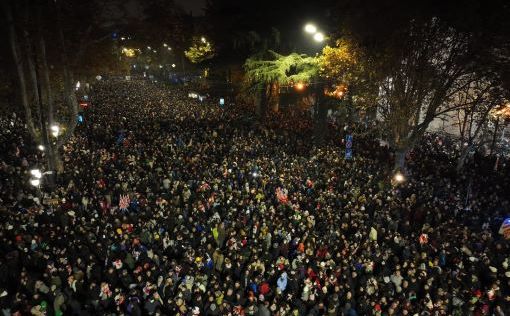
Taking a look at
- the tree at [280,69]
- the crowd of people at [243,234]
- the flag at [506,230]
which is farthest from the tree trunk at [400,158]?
the tree at [280,69]

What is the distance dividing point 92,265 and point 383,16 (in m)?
13.1

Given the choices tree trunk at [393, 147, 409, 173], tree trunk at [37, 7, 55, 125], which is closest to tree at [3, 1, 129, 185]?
tree trunk at [37, 7, 55, 125]

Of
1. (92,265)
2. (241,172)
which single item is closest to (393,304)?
(92,265)

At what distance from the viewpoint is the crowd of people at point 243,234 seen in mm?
8273

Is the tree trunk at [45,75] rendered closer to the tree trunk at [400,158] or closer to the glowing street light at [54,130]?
the glowing street light at [54,130]

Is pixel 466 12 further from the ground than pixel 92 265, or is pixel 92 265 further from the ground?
pixel 466 12

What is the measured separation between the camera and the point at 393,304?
26.7 feet

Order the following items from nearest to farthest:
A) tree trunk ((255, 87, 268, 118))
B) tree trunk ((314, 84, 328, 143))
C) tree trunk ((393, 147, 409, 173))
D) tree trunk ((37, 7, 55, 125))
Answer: tree trunk ((37, 7, 55, 125)) < tree trunk ((393, 147, 409, 173)) < tree trunk ((314, 84, 328, 143)) < tree trunk ((255, 87, 268, 118))

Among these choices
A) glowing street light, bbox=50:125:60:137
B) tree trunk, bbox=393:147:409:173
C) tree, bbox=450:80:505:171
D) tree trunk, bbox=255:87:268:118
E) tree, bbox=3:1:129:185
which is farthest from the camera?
tree trunk, bbox=255:87:268:118

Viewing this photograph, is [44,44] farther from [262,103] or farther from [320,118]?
[262,103]

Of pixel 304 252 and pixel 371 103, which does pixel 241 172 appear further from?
pixel 371 103

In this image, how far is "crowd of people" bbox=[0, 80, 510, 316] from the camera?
27.1 feet

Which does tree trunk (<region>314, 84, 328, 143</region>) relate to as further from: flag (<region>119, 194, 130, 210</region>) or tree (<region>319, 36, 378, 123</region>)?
flag (<region>119, 194, 130, 210</region>)

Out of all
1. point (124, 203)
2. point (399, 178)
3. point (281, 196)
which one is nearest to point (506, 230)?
point (399, 178)
